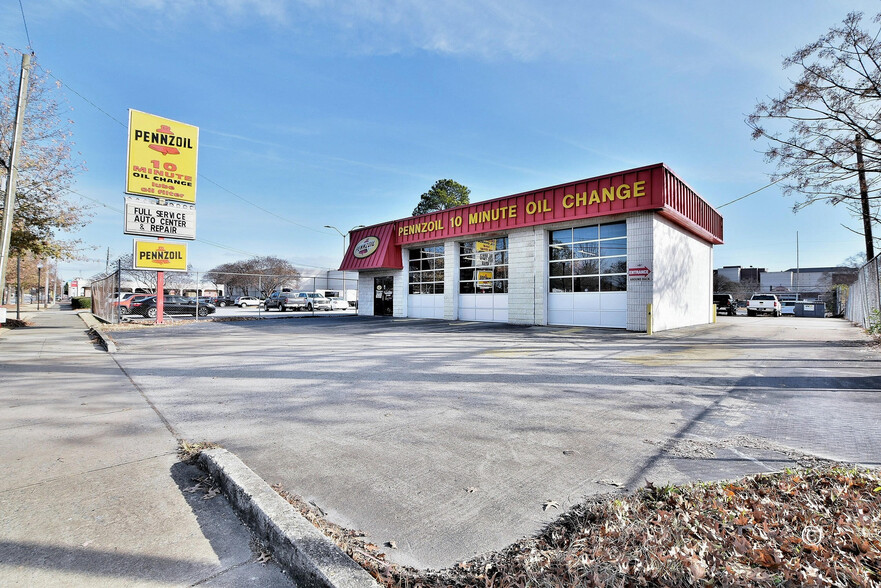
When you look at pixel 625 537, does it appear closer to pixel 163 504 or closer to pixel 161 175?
pixel 163 504

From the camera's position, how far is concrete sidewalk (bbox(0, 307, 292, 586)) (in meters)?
2.11

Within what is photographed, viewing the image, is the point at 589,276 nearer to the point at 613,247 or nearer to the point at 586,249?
the point at 586,249

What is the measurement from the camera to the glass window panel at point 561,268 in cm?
1679

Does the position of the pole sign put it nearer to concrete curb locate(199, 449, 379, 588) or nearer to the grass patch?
the grass patch

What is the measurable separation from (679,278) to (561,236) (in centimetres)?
507

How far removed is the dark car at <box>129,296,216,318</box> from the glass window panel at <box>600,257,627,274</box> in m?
22.8

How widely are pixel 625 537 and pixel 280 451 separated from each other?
2.88 metres

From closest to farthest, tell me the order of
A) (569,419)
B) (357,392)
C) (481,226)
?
1. (569,419)
2. (357,392)
3. (481,226)

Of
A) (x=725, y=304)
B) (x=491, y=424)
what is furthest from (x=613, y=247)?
(x=725, y=304)

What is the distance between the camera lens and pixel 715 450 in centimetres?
368

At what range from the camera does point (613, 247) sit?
1542cm

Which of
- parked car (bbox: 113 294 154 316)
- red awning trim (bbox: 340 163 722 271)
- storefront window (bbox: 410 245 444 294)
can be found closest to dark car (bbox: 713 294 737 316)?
red awning trim (bbox: 340 163 722 271)

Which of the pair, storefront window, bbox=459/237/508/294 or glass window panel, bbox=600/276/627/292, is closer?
glass window panel, bbox=600/276/627/292

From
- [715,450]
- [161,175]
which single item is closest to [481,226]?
[161,175]
